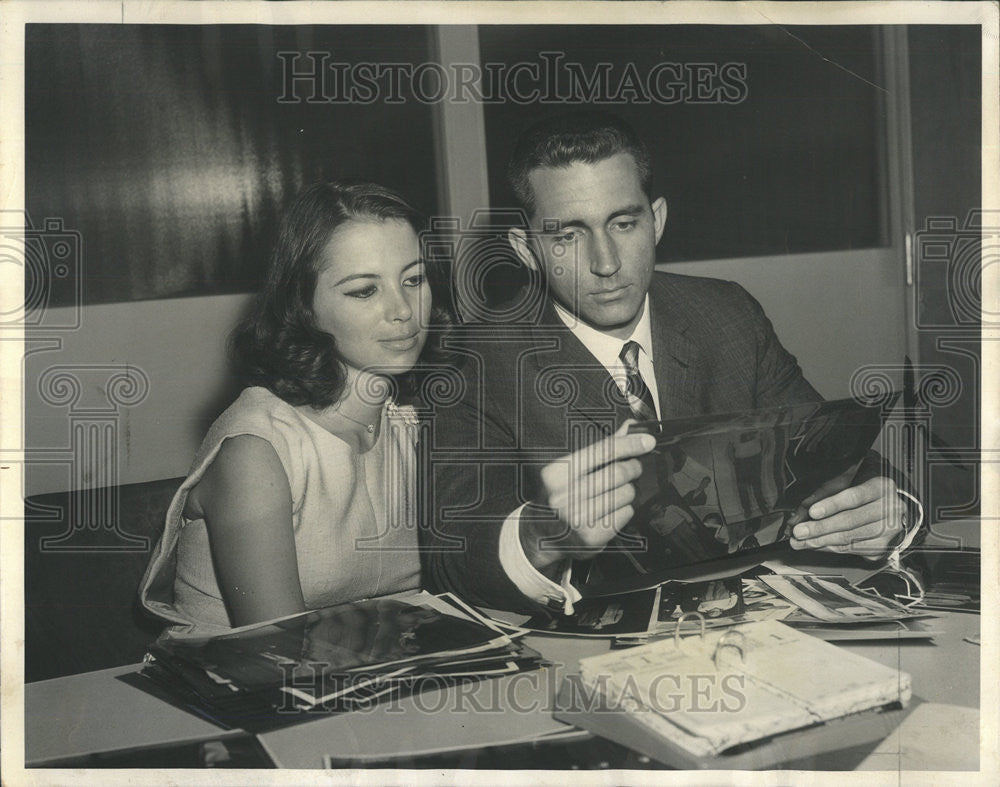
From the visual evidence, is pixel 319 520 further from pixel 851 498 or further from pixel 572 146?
pixel 851 498

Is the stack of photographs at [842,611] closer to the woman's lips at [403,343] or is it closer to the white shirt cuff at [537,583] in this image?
the white shirt cuff at [537,583]

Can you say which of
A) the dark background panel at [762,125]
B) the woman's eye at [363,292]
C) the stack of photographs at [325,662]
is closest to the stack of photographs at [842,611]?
the stack of photographs at [325,662]

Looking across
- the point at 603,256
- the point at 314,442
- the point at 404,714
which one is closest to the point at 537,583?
the point at 404,714

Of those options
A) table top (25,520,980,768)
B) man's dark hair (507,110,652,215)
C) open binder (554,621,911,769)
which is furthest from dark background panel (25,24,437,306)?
open binder (554,621,911,769)

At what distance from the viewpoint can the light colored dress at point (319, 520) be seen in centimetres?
143

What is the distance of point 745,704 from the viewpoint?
1.35 meters

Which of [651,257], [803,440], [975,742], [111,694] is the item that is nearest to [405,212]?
[651,257]

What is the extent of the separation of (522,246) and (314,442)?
0.43 meters

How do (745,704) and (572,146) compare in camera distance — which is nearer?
(745,704)

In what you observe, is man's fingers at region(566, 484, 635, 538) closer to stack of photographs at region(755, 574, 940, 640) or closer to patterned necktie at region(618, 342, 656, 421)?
patterned necktie at region(618, 342, 656, 421)

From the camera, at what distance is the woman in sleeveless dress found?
4.67 ft

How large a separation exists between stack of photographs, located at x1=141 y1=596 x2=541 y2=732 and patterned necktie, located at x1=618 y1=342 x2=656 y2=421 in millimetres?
390

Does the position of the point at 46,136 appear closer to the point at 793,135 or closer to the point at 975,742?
the point at 793,135

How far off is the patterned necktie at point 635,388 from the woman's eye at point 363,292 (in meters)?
0.39
